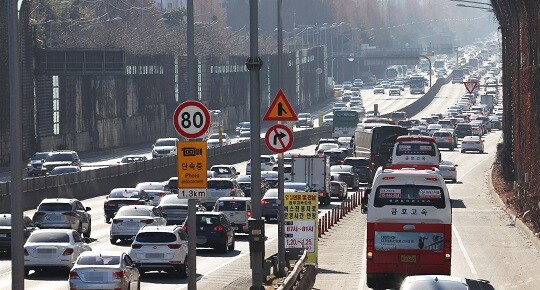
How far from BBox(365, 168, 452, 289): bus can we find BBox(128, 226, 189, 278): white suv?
715cm

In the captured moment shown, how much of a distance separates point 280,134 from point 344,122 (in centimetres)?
8672

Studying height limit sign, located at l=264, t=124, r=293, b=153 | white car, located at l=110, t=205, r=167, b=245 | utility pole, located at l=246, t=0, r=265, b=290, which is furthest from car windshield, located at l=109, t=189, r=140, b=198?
utility pole, located at l=246, t=0, r=265, b=290

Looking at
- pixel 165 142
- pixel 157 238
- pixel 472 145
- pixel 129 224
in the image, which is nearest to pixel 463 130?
pixel 472 145

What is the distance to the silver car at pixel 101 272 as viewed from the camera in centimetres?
2945

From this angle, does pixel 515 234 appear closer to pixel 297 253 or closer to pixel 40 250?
pixel 297 253

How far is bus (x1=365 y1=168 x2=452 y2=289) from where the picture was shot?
3019 cm

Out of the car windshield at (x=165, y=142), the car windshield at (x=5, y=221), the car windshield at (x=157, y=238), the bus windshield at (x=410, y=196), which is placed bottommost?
the car windshield at (x=165, y=142)

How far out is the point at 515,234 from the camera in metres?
49.5

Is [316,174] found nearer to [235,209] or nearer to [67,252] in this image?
[235,209]

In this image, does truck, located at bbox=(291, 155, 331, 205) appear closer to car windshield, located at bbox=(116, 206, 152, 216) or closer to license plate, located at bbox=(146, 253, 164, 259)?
car windshield, located at bbox=(116, 206, 152, 216)

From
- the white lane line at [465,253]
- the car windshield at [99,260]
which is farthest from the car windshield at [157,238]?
the white lane line at [465,253]

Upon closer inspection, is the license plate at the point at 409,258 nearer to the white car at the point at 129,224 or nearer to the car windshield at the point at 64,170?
the white car at the point at 129,224

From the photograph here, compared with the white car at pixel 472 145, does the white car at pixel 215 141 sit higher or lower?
higher

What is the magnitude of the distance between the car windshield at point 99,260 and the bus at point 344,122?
86.9 metres
